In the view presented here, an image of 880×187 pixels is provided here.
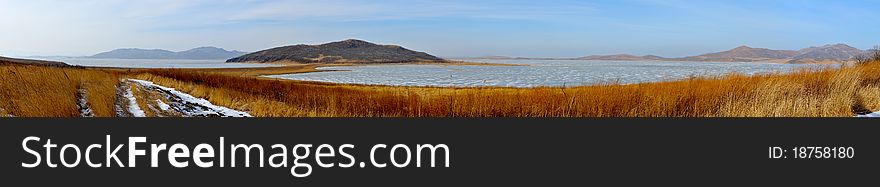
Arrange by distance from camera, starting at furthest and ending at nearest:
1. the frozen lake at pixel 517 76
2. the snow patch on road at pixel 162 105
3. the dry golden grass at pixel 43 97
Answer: the frozen lake at pixel 517 76 < the snow patch on road at pixel 162 105 < the dry golden grass at pixel 43 97

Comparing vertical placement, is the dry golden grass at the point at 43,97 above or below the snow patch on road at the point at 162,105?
above

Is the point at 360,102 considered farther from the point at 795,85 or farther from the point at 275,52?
the point at 275,52

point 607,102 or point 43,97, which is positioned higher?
point 43,97

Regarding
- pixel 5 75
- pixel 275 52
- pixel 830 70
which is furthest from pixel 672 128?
pixel 275 52

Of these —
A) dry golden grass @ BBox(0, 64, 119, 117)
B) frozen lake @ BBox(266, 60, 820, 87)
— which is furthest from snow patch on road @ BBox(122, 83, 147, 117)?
frozen lake @ BBox(266, 60, 820, 87)

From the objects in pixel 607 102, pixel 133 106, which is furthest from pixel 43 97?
pixel 607 102

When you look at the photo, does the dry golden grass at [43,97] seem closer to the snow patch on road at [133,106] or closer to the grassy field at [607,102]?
the grassy field at [607,102]

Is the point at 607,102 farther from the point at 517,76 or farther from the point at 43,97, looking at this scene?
the point at 517,76

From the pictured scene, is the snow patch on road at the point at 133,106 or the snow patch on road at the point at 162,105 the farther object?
the snow patch on road at the point at 162,105

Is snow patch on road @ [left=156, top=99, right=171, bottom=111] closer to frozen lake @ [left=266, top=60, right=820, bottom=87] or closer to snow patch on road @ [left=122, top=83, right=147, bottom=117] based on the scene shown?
snow patch on road @ [left=122, top=83, right=147, bottom=117]

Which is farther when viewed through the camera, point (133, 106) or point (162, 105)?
point (162, 105)

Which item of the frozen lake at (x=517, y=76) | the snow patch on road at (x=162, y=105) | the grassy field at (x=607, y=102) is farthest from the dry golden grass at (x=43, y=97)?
the frozen lake at (x=517, y=76)

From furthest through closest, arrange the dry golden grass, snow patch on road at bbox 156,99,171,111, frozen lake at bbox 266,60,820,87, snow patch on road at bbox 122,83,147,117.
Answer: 1. frozen lake at bbox 266,60,820,87
2. snow patch on road at bbox 156,99,171,111
3. snow patch on road at bbox 122,83,147,117
4. the dry golden grass

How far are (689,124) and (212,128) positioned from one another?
177 inches
